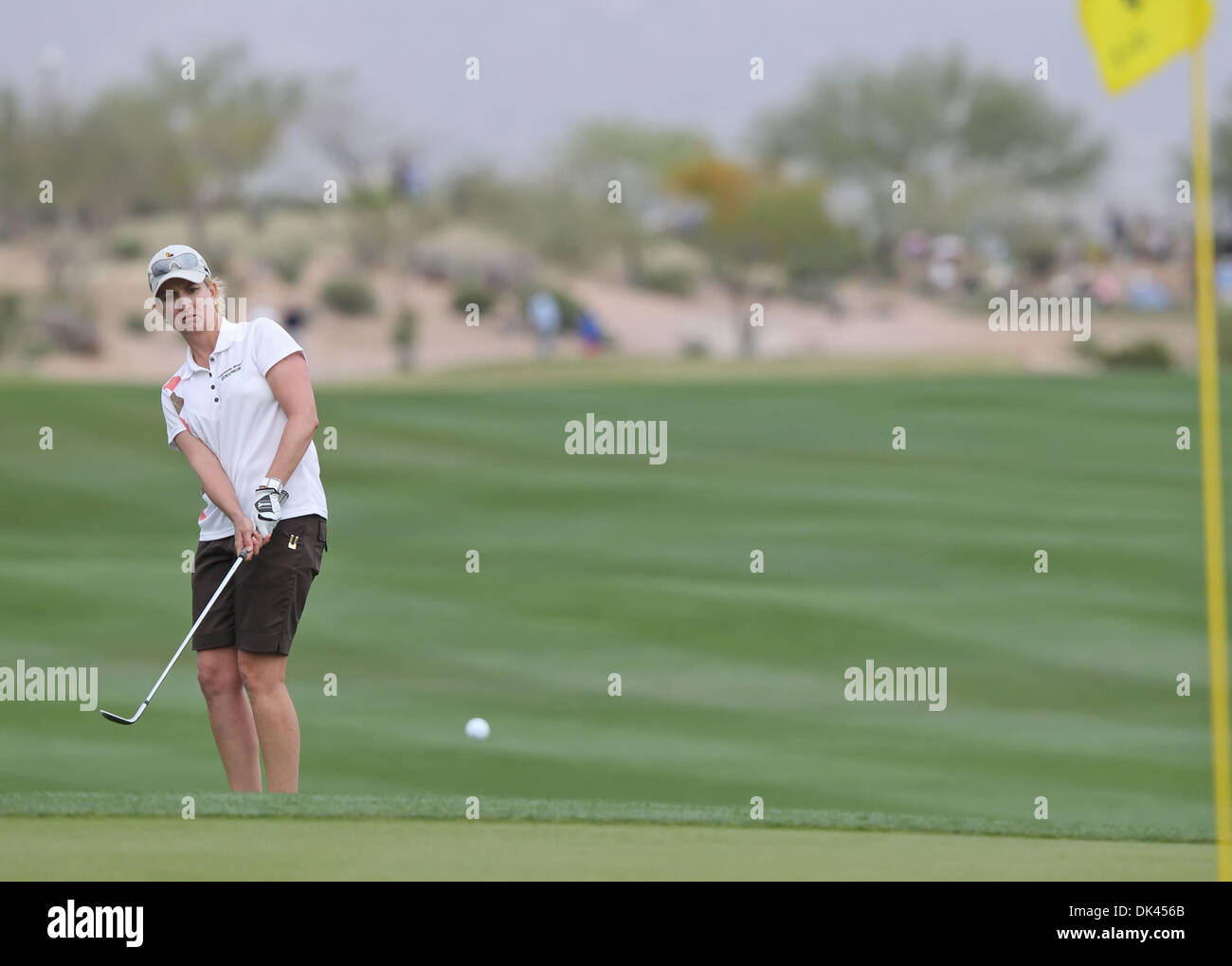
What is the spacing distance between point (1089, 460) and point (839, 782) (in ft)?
47.8

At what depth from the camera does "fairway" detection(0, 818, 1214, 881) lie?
4.56m

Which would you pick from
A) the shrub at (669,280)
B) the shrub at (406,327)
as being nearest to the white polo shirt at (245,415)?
the shrub at (406,327)

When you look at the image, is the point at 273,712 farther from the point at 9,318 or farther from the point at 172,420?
the point at 9,318

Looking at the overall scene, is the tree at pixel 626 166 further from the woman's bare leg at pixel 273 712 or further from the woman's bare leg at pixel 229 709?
the woman's bare leg at pixel 273 712

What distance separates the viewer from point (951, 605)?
628 inches

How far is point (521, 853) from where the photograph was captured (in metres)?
4.86

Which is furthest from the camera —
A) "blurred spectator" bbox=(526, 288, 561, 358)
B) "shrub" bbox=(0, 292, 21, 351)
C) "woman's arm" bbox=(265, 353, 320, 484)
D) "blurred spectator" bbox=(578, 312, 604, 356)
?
"blurred spectator" bbox=(526, 288, 561, 358)

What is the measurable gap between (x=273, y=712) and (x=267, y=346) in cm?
115

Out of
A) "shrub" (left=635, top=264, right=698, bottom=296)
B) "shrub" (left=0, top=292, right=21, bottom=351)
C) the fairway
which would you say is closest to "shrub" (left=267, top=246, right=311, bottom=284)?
"shrub" (left=0, top=292, right=21, bottom=351)

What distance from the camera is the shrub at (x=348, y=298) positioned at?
4619 cm

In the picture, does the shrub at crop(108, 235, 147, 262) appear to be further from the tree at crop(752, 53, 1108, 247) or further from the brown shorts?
the brown shorts

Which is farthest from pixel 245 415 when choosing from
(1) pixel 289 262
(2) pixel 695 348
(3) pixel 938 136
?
(3) pixel 938 136

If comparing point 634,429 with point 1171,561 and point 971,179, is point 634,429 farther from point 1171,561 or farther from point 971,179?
point 971,179

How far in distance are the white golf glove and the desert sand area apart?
31429mm
